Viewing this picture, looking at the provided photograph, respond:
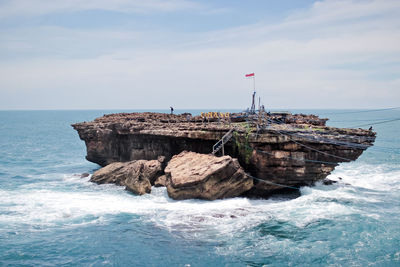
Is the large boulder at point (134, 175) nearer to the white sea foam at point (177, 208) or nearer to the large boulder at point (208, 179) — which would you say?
the white sea foam at point (177, 208)

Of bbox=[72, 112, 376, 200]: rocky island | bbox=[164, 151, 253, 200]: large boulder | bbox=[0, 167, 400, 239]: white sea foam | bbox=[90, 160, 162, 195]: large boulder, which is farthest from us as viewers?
bbox=[90, 160, 162, 195]: large boulder

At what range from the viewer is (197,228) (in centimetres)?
2745

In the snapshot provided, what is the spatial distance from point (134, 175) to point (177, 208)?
321 inches

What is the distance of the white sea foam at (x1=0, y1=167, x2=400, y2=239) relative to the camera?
28.7 metres

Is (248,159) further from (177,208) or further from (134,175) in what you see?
(134,175)

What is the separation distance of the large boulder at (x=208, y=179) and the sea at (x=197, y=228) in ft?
2.99

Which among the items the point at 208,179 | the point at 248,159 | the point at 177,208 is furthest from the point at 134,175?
the point at 248,159

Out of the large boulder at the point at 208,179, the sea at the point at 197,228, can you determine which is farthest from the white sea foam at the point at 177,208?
the large boulder at the point at 208,179

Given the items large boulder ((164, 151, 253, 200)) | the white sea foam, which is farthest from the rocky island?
the white sea foam

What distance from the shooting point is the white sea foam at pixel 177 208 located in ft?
94.3

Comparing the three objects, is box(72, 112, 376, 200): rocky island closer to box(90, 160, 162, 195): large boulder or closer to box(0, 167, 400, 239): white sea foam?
box(90, 160, 162, 195): large boulder

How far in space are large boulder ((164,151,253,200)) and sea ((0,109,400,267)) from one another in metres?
0.91

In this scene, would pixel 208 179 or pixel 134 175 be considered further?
pixel 134 175

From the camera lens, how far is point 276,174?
34062 millimetres
